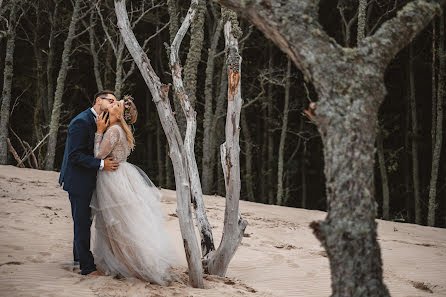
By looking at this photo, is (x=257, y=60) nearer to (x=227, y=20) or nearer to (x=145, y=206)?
(x=227, y=20)

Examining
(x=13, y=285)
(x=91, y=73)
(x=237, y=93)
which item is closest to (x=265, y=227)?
(x=237, y=93)

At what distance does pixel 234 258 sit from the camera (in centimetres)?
756

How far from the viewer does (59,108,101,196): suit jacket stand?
543 cm

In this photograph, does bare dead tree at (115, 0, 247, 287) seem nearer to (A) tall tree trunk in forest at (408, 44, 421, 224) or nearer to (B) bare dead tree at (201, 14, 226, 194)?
(B) bare dead tree at (201, 14, 226, 194)

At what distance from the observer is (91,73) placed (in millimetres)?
26422

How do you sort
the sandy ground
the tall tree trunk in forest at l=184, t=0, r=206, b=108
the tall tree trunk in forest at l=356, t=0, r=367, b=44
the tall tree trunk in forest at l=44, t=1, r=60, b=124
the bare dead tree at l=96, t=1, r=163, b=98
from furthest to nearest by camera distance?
the tall tree trunk in forest at l=44, t=1, r=60, b=124, the bare dead tree at l=96, t=1, r=163, b=98, the tall tree trunk in forest at l=356, t=0, r=367, b=44, the tall tree trunk in forest at l=184, t=0, r=206, b=108, the sandy ground

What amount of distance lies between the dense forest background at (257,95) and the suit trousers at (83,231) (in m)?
10.8

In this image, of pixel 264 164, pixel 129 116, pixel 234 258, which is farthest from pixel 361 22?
pixel 264 164

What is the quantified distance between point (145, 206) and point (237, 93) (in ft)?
5.98

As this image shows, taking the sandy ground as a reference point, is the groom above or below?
above

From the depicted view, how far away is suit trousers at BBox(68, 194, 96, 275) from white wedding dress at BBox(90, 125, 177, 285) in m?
0.10

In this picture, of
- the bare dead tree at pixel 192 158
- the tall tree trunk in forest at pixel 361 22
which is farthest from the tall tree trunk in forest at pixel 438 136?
the bare dead tree at pixel 192 158

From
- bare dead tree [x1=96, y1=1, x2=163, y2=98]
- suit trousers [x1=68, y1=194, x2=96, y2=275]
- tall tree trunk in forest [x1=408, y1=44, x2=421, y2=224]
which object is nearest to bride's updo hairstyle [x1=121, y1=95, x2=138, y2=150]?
suit trousers [x1=68, y1=194, x2=96, y2=275]

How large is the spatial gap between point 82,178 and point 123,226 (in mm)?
693
